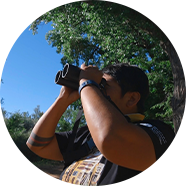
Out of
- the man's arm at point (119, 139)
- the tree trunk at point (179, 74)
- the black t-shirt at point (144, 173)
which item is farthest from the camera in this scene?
the tree trunk at point (179, 74)

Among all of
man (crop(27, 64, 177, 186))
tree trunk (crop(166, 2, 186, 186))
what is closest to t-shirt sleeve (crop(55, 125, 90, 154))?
man (crop(27, 64, 177, 186))

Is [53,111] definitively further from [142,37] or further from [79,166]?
[142,37]

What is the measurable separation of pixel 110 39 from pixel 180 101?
10.1ft

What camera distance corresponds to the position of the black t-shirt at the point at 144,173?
38.4 inches

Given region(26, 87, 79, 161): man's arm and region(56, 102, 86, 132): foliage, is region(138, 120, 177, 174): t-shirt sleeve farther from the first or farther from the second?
region(56, 102, 86, 132): foliage

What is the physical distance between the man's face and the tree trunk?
4.22 metres

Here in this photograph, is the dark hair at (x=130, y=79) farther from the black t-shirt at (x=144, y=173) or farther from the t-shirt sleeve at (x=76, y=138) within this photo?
the t-shirt sleeve at (x=76, y=138)

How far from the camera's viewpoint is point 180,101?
5.23 m

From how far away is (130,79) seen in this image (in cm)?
133

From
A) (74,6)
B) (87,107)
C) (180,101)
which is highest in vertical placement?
(74,6)

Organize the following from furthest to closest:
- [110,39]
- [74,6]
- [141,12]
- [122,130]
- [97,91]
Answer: [110,39] < [74,6] < [141,12] < [97,91] < [122,130]

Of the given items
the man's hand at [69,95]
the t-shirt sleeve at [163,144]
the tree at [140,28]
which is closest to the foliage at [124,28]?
the tree at [140,28]

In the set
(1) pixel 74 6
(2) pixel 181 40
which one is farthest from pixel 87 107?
(1) pixel 74 6

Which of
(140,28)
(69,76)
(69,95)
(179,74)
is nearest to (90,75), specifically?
(69,76)
